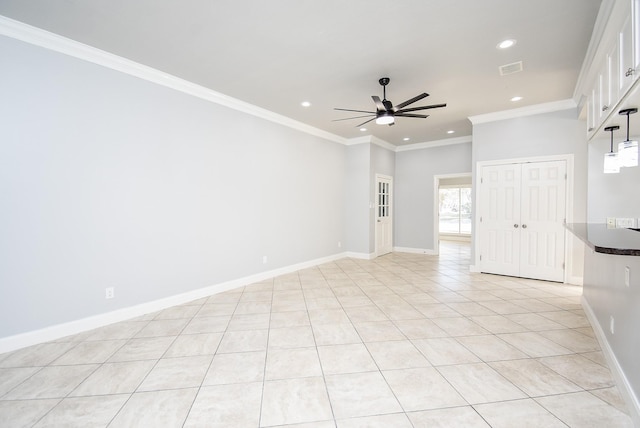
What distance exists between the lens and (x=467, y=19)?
98.1 inches

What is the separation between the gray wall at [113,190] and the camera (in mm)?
2557

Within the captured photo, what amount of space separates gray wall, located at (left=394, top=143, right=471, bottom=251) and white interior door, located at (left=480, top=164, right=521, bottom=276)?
1723 millimetres

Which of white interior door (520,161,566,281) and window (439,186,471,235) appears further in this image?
window (439,186,471,235)

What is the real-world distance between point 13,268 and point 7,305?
33cm

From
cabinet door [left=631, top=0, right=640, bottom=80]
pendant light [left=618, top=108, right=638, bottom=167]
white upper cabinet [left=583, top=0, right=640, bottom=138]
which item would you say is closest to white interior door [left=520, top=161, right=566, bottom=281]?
white upper cabinet [left=583, top=0, right=640, bottom=138]

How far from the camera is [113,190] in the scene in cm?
310

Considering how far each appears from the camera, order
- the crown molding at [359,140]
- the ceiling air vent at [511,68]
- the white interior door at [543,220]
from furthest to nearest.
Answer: the crown molding at [359,140] < the white interior door at [543,220] < the ceiling air vent at [511,68]

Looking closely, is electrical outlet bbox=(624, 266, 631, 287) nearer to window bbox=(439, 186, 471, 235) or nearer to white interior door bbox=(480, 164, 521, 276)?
white interior door bbox=(480, 164, 521, 276)

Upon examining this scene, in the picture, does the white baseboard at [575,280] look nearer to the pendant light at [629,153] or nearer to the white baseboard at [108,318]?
the pendant light at [629,153]

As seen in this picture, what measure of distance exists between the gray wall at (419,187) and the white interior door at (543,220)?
6.77ft

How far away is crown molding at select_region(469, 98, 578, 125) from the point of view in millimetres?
4430

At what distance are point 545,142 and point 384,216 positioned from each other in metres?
3.64

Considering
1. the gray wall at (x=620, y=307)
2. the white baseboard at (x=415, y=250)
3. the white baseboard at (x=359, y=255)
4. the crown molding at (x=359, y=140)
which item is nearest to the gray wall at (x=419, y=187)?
the white baseboard at (x=415, y=250)

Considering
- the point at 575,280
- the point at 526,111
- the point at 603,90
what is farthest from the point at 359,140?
the point at 575,280
